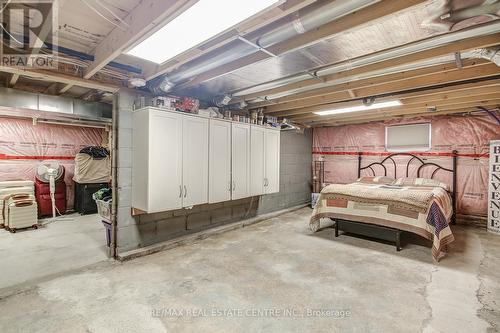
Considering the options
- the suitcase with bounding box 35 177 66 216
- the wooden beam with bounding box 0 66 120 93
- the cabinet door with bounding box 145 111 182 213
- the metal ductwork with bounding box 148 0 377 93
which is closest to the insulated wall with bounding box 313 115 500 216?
the cabinet door with bounding box 145 111 182 213

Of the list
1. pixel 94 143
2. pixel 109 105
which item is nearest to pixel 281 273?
pixel 109 105

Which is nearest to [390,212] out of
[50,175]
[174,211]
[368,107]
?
[368,107]

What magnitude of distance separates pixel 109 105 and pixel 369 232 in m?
4.81

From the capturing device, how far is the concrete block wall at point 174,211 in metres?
3.22

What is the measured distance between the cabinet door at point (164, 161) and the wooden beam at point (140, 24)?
92cm

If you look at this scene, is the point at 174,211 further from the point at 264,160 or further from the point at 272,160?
the point at 272,160

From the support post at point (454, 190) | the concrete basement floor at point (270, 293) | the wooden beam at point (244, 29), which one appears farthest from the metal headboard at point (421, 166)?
the wooden beam at point (244, 29)

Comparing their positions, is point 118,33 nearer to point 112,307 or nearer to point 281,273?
point 112,307

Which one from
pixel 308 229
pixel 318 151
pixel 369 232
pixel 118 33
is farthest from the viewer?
pixel 318 151

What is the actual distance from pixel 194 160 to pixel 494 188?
5292 mm

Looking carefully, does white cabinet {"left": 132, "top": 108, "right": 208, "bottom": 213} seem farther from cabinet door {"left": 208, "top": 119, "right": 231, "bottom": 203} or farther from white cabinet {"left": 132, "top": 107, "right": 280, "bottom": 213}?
cabinet door {"left": 208, "top": 119, "right": 231, "bottom": 203}

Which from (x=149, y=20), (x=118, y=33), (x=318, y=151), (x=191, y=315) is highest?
(x=118, y=33)

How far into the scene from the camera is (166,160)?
10.5 ft

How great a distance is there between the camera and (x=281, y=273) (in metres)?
2.85
